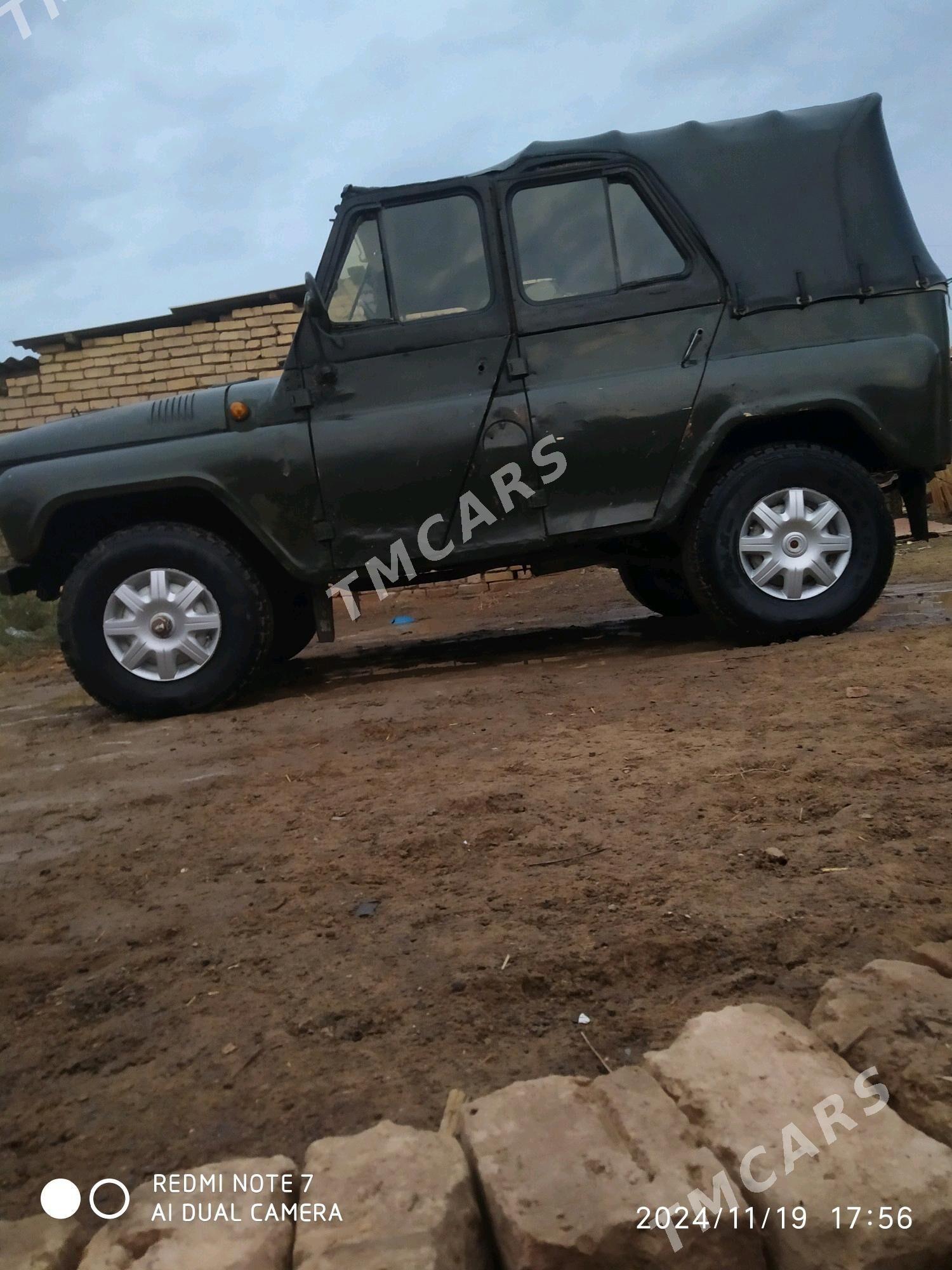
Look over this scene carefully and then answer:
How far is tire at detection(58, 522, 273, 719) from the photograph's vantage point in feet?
12.9

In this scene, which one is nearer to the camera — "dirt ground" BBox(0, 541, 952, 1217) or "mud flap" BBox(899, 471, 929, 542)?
"dirt ground" BBox(0, 541, 952, 1217)

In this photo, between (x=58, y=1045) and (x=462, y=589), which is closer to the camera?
(x=58, y=1045)

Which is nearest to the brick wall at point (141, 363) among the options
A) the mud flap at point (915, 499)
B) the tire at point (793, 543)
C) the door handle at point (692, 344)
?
the door handle at point (692, 344)

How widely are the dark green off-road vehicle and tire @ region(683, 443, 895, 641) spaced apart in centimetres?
1

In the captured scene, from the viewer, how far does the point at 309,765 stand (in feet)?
9.40

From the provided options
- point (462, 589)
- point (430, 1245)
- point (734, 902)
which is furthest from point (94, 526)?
point (462, 589)

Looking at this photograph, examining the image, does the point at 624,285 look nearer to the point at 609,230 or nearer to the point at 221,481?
the point at 609,230

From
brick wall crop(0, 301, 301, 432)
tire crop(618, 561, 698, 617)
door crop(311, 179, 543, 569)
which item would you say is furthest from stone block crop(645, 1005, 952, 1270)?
brick wall crop(0, 301, 301, 432)

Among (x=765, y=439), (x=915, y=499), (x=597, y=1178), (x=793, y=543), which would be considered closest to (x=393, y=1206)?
(x=597, y=1178)

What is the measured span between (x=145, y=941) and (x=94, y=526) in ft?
9.52

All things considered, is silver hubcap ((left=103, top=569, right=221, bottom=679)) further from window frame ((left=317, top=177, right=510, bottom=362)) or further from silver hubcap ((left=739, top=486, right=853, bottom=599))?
silver hubcap ((left=739, top=486, right=853, bottom=599))

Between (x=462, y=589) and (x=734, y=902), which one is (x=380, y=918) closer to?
(x=734, y=902)

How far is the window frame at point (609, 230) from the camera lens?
3.97 m
